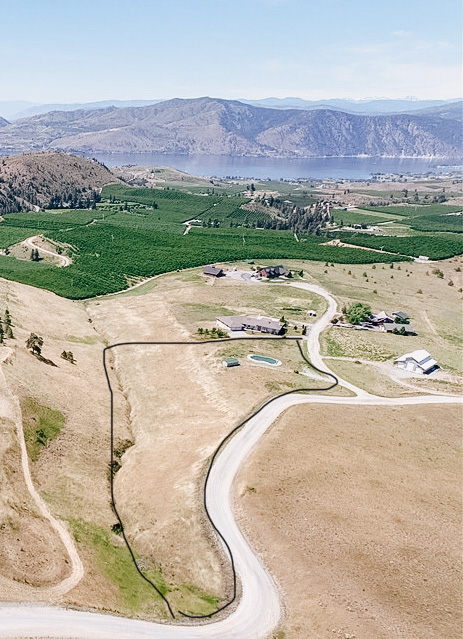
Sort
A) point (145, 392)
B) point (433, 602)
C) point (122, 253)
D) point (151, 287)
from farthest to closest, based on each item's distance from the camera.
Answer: point (122, 253)
point (151, 287)
point (145, 392)
point (433, 602)

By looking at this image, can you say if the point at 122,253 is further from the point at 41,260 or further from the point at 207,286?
the point at 207,286

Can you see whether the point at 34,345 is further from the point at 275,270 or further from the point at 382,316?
the point at 275,270

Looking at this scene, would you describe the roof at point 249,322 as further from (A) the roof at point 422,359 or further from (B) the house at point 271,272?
(B) the house at point 271,272

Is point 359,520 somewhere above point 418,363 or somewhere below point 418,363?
below

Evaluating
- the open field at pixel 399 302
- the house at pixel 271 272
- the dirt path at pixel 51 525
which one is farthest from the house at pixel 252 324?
the dirt path at pixel 51 525

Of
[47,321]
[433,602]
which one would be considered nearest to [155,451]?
[433,602]

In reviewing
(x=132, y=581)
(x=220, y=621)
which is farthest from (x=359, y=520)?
(x=132, y=581)
